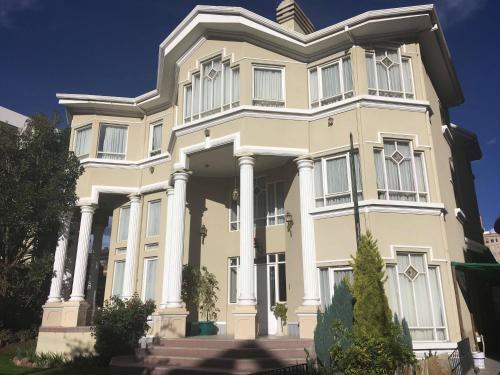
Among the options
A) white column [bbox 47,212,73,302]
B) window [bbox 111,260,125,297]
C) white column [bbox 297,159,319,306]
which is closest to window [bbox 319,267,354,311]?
white column [bbox 297,159,319,306]

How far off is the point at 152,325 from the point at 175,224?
4.51m

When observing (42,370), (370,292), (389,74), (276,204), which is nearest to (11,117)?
(42,370)

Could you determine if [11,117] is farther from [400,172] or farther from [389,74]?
[400,172]

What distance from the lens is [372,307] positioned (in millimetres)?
11031

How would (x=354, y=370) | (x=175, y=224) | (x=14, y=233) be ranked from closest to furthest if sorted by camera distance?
1. (x=354, y=370)
2. (x=175, y=224)
3. (x=14, y=233)

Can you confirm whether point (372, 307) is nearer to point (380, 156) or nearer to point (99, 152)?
point (380, 156)

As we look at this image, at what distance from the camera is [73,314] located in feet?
58.1

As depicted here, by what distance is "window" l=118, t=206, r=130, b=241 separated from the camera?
2042cm

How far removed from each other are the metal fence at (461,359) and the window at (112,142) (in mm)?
16177

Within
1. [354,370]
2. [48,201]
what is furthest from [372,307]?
[48,201]

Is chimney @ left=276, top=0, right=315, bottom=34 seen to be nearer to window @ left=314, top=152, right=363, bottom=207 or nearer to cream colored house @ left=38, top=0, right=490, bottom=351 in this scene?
cream colored house @ left=38, top=0, right=490, bottom=351

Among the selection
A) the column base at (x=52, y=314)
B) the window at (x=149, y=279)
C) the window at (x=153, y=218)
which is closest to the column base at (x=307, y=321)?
the window at (x=149, y=279)

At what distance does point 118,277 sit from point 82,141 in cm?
708

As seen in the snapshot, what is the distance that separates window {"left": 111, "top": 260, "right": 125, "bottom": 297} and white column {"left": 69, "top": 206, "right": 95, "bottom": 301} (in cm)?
149
